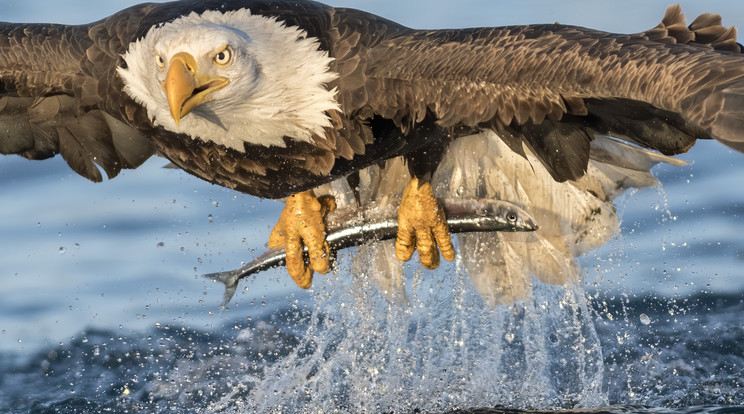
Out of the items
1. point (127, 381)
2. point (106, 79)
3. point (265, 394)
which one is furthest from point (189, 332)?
point (106, 79)

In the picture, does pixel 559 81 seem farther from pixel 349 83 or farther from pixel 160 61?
pixel 160 61

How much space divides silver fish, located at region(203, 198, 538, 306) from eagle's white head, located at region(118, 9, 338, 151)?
3.69 feet

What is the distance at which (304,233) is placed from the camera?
6.24 meters

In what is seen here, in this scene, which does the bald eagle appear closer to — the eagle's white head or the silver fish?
the eagle's white head

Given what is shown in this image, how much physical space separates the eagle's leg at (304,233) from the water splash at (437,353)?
0.29 meters

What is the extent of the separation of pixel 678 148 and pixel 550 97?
75 cm

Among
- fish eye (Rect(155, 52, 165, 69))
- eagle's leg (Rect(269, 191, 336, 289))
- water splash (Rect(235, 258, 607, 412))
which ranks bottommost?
water splash (Rect(235, 258, 607, 412))

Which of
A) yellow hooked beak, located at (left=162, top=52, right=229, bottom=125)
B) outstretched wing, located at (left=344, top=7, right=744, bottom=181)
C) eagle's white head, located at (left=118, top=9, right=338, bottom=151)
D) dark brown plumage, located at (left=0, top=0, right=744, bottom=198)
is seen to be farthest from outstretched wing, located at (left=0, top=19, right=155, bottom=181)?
outstretched wing, located at (left=344, top=7, right=744, bottom=181)

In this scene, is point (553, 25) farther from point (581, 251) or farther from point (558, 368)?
point (558, 368)

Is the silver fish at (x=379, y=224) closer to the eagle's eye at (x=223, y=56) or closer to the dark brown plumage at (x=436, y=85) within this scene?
the dark brown plumage at (x=436, y=85)

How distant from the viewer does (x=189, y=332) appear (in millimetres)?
8250

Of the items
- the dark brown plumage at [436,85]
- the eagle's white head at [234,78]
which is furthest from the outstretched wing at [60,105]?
the eagle's white head at [234,78]

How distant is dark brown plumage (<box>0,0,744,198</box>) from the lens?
4590 mm

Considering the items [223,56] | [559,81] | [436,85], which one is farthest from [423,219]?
[223,56]
